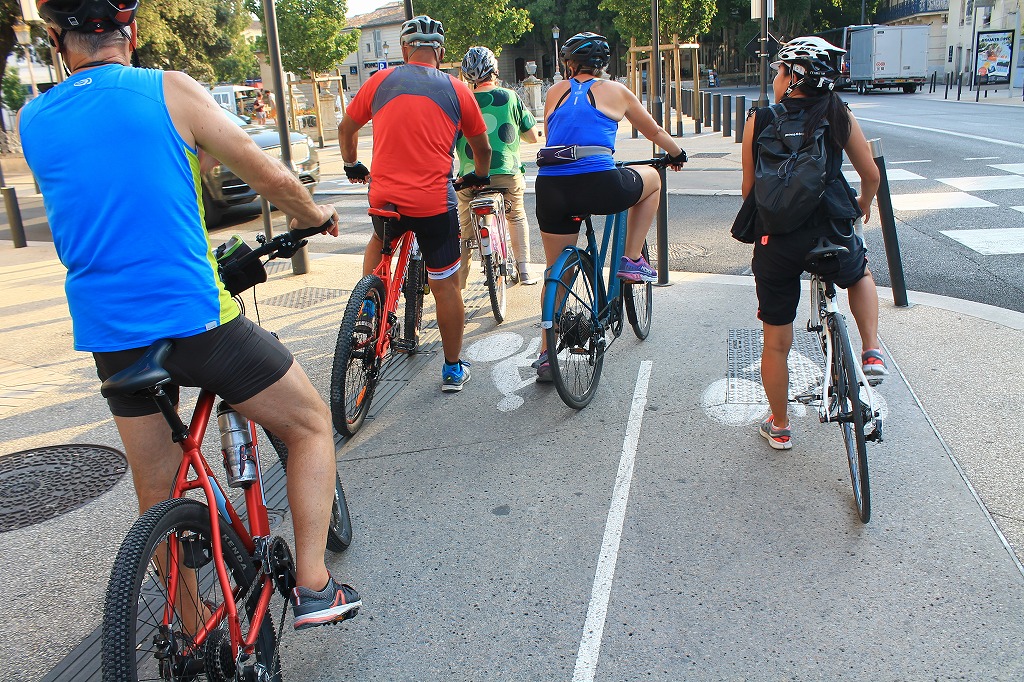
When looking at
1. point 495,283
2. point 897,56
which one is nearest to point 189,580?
point 495,283

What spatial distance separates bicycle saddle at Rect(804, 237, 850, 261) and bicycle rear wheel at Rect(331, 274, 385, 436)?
2198 mm

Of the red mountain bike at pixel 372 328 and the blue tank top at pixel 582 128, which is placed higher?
the blue tank top at pixel 582 128

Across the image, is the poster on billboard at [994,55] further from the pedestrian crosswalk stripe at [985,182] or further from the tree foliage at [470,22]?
the pedestrian crosswalk stripe at [985,182]

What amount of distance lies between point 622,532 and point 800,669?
0.98 meters

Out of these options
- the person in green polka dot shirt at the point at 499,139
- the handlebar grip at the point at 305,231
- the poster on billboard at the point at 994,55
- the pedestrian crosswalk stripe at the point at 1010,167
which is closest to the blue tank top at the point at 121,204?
the handlebar grip at the point at 305,231

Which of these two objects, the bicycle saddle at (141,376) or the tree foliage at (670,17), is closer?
the bicycle saddle at (141,376)

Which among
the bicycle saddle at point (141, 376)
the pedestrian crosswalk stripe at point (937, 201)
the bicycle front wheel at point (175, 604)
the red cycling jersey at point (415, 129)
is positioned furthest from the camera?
the pedestrian crosswalk stripe at point (937, 201)

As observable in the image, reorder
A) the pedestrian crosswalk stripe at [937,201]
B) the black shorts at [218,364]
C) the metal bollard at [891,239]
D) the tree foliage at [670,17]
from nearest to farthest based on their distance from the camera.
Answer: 1. the black shorts at [218,364]
2. the metal bollard at [891,239]
3. the pedestrian crosswalk stripe at [937,201]
4. the tree foliage at [670,17]

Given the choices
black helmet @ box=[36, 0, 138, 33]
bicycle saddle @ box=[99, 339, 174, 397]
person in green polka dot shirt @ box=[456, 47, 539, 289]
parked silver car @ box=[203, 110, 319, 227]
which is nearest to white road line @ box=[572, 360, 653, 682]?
bicycle saddle @ box=[99, 339, 174, 397]

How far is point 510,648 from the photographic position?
279 centimetres

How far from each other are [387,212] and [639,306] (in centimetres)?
198

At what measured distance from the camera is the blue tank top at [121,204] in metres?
2.12

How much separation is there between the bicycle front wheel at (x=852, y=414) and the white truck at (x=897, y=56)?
132 ft

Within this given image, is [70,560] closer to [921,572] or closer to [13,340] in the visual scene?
[921,572]
